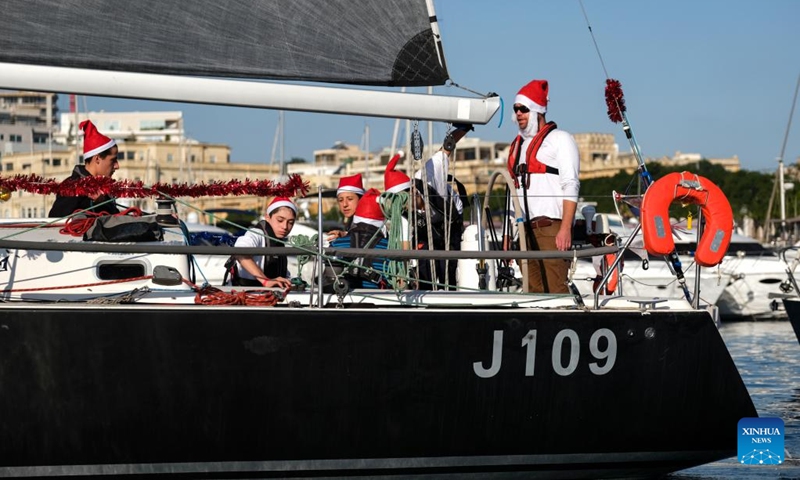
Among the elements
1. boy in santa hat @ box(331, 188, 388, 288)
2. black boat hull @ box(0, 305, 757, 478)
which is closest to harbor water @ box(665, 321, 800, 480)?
black boat hull @ box(0, 305, 757, 478)

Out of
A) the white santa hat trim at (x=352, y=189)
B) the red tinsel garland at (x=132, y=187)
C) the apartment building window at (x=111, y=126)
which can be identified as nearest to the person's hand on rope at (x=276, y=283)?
the red tinsel garland at (x=132, y=187)

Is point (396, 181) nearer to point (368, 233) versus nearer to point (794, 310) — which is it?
point (368, 233)

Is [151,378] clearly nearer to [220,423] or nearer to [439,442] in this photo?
[220,423]

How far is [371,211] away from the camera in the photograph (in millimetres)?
7301

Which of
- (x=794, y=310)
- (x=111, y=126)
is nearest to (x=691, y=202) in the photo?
(x=794, y=310)

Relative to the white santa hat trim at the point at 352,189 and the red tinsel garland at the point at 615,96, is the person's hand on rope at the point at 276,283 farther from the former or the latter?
the red tinsel garland at the point at 615,96

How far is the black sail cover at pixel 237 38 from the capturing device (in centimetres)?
567

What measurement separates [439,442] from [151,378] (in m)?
1.28

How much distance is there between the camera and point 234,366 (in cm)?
554

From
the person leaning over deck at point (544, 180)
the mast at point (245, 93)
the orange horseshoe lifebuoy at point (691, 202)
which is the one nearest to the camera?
the mast at point (245, 93)

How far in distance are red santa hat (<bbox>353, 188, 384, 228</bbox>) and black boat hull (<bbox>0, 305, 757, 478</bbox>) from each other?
1.65 meters

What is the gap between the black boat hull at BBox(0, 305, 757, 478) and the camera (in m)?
5.46

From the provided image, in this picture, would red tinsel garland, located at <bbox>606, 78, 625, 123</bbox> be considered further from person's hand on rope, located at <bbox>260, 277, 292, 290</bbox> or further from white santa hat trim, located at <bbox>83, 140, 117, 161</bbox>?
white santa hat trim, located at <bbox>83, 140, 117, 161</bbox>

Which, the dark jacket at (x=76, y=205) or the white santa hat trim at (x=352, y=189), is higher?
the white santa hat trim at (x=352, y=189)
